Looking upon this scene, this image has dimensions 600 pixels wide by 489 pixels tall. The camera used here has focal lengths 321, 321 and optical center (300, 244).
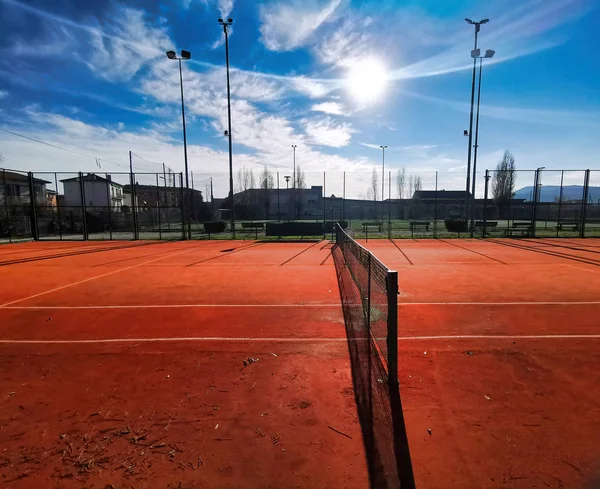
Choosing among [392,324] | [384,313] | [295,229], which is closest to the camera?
[392,324]

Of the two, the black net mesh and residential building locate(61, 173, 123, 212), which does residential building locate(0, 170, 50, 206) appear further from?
the black net mesh

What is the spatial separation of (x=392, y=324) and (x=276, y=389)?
1534mm

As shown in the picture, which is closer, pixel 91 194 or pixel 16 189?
pixel 16 189

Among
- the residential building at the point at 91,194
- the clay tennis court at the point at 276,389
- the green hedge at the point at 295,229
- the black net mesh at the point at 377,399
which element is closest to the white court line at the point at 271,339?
the clay tennis court at the point at 276,389

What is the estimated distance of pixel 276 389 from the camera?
373 cm

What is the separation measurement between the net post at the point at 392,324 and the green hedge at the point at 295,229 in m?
20.2

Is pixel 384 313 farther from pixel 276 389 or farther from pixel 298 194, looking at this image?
pixel 298 194

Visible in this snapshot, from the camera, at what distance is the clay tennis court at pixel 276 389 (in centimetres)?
261

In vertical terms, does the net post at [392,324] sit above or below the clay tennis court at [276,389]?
above

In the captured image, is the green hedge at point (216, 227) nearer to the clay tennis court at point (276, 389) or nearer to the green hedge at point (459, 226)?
the green hedge at point (459, 226)

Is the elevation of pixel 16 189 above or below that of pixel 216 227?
above

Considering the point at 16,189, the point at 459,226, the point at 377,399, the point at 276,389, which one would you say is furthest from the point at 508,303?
the point at 16,189

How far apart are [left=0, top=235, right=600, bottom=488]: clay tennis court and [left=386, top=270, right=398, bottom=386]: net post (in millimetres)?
245

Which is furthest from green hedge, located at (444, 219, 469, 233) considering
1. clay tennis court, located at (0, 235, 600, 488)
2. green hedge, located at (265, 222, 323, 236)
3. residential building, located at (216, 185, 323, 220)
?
residential building, located at (216, 185, 323, 220)
